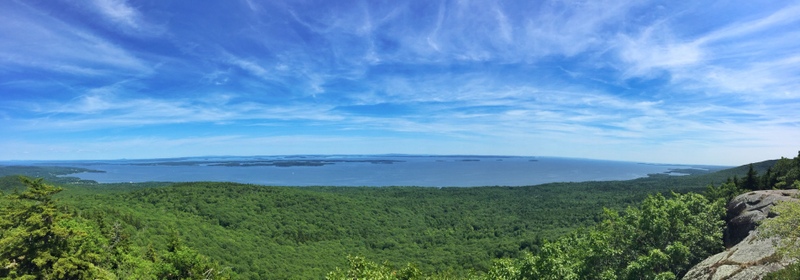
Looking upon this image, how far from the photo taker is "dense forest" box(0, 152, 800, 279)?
27.1 m

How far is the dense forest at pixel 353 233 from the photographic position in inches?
1068

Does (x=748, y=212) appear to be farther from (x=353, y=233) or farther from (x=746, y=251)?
(x=353, y=233)

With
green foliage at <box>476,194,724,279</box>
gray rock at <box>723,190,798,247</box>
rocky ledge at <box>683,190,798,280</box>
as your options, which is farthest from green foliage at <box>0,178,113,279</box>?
gray rock at <box>723,190,798,247</box>

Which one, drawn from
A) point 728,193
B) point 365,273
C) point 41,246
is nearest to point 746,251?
point 365,273

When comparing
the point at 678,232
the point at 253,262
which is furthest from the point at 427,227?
the point at 678,232

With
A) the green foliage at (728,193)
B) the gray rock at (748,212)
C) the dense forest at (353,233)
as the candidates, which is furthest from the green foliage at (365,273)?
the green foliage at (728,193)

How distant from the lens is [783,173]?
173 feet

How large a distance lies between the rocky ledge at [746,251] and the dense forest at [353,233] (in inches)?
66.5

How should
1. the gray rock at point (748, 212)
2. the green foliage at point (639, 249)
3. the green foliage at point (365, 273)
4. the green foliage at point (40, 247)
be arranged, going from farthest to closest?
the gray rock at point (748, 212)
the green foliage at point (40, 247)
the green foliage at point (639, 249)
the green foliage at point (365, 273)

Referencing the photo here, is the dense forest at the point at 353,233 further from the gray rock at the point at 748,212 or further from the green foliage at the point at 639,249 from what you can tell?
the gray rock at the point at 748,212

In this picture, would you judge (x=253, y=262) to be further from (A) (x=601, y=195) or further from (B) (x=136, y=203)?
(A) (x=601, y=195)

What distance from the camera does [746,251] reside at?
22625 mm

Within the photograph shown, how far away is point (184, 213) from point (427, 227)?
304ft

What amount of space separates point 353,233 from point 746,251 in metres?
126
